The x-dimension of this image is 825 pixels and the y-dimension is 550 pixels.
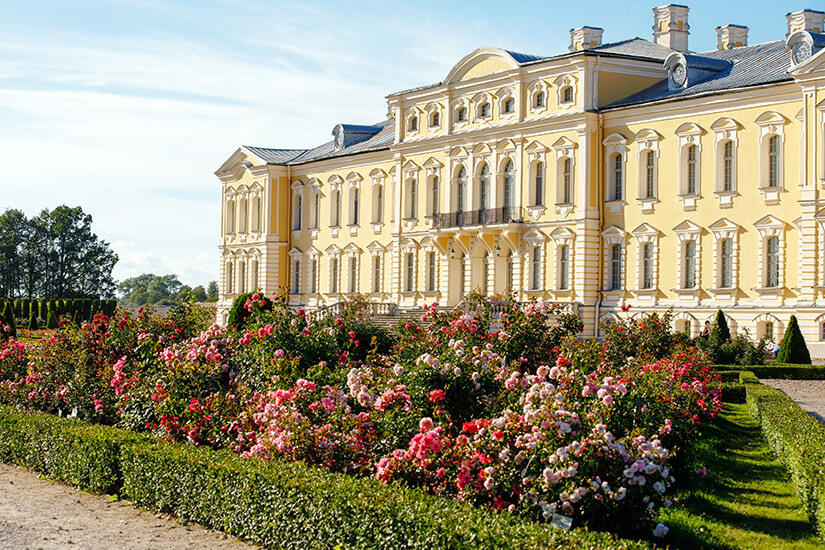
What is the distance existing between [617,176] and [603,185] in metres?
0.61

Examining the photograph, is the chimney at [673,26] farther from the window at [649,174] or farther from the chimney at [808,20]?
the window at [649,174]

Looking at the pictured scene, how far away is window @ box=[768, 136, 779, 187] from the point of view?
31.8 metres

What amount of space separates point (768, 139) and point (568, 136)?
26.0ft

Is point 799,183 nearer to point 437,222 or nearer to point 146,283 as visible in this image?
point 437,222

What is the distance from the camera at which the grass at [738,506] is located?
31.2 ft

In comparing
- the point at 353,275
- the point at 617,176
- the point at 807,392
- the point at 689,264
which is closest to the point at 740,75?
the point at 617,176

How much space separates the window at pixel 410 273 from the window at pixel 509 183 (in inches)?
245

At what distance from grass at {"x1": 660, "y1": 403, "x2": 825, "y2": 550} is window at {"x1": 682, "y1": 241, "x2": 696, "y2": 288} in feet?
64.4

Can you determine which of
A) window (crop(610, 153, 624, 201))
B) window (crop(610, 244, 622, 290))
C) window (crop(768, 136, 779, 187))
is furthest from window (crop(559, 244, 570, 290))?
window (crop(768, 136, 779, 187))

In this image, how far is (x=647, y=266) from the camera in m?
35.7

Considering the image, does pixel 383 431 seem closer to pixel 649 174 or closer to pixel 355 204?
pixel 649 174

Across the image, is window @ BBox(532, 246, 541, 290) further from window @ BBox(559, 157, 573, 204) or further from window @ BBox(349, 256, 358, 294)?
window @ BBox(349, 256, 358, 294)

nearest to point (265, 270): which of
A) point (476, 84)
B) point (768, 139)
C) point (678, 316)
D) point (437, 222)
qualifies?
point (437, 222)

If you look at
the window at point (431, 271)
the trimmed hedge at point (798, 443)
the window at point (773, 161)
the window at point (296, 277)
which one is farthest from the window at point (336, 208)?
the trimmed hedge at point (798, 443)
